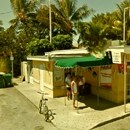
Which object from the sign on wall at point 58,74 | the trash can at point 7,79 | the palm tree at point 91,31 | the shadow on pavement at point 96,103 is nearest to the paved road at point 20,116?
the sign on wall at point 58,74

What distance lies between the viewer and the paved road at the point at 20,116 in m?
8.19

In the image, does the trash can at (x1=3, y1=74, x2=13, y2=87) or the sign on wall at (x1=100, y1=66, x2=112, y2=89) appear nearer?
the sign on wall at (x1=100, y1=66, x2=112, y2=89)

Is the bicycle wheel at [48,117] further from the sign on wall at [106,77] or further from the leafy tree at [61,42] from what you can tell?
the leafy tree at [61,42]

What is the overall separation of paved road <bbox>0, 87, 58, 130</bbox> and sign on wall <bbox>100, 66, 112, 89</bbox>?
4551 millimetres

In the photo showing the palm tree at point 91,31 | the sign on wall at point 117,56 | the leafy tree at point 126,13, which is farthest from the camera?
the leafy tree at point 126,13

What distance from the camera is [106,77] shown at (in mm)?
11570

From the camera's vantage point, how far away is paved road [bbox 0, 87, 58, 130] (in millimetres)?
8188

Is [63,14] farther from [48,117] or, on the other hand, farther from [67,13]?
[48,117]

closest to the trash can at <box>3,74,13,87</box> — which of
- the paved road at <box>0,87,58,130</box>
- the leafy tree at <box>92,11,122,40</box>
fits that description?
the paved road at <box>0,87,58,130</box>

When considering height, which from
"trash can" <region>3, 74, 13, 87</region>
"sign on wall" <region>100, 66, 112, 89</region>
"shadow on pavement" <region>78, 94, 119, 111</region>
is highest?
"sign on wall" <region>100, 66, 112, 89</region>

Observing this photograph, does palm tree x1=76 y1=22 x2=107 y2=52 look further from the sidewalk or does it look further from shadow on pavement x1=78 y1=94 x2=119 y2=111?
the sidewalk

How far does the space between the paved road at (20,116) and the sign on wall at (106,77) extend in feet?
14.9

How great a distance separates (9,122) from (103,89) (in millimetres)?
6162

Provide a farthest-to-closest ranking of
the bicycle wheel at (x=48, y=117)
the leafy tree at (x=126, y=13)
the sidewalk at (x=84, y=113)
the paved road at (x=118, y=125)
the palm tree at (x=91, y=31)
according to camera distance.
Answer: the leafy tree at (x=126, y=13) < the palm tree at (x=91, y=31) < the bicycle wheel at (x=48, y=117) < the sidewalk at (x=84, y=113) < the paved road at (x=118, y=125)
